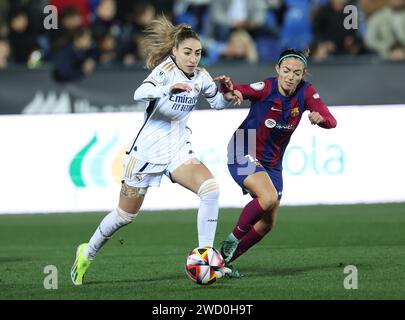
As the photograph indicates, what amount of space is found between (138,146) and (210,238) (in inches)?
39.4

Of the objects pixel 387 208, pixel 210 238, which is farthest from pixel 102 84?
pixel 210 238

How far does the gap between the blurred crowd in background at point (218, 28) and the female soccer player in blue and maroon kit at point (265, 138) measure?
6.76 meters

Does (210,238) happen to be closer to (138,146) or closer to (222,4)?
(138,146)

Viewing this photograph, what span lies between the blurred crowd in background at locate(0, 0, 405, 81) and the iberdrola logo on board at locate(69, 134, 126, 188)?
233 cm

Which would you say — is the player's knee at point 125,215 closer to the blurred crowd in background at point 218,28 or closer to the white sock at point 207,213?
the white sock at point 207,213

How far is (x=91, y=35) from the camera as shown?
692 inches

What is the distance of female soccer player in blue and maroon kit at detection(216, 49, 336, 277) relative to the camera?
9.79 m

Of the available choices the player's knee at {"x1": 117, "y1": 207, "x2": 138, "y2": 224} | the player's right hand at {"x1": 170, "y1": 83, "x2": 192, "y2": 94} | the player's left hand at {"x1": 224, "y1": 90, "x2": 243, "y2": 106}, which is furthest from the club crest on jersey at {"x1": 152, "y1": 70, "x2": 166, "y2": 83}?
the player's knee at {"x1": 117, "y1": 207, "x2": 138, "y2": 224}

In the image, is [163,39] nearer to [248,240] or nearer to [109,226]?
[109,226]

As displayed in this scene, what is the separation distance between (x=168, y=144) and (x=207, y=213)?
689mm

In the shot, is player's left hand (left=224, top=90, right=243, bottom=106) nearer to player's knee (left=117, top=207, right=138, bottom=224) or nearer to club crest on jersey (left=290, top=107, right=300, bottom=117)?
club crest on jersey (left=290, top=107, right=300, bottom=117)

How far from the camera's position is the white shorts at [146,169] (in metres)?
9.45

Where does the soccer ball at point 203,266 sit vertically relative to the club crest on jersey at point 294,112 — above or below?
below

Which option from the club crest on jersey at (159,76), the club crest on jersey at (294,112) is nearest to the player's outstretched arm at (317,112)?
the club crest on jersey at (294,112)
